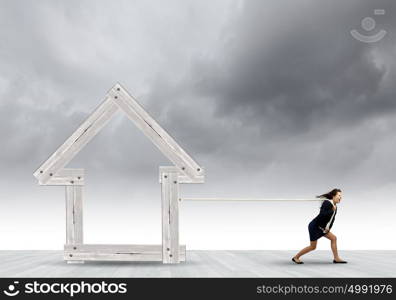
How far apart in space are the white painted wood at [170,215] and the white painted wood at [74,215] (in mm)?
1456

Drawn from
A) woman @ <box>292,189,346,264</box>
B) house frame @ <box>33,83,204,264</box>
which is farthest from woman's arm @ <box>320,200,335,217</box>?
house frame @ <box>33,83,204,264</box>

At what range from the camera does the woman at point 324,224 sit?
28.4 feet

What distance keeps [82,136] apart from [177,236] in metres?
2.27

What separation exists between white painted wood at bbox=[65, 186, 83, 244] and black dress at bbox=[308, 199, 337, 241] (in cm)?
380

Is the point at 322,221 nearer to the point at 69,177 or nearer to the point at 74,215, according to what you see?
the point at 74,215

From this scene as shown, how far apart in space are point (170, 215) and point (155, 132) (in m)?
1.37

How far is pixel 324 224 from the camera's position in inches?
343

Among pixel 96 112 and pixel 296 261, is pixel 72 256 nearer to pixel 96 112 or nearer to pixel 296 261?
pixel 96 112

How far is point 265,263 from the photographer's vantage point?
8.66 meters

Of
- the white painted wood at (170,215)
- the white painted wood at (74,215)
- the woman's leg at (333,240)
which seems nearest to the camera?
the white painted wood at (170,215)

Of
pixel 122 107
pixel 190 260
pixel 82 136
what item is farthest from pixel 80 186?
pixel 190 260

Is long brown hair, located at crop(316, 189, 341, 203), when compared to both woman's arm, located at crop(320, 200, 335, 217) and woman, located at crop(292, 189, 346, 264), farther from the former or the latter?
woman's arm, located at crop(320, 200, 335, 217)

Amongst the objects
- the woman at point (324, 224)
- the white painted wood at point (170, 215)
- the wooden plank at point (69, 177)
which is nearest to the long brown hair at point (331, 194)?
the woman at point (324, 224)

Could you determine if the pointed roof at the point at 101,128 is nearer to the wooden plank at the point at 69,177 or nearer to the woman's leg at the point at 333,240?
the wooden plank at the point at 69,177
